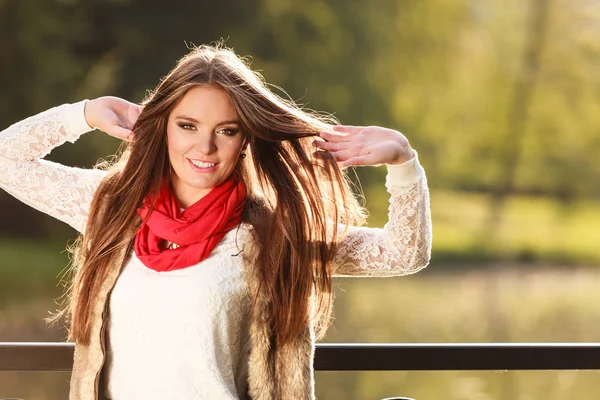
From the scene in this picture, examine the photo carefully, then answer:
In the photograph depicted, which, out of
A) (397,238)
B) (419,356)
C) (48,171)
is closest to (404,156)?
(397,238)

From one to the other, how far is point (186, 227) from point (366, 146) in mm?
407

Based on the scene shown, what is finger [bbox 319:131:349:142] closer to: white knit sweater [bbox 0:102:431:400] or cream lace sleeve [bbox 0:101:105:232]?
white knit sweater [bbox 0:102:431:400]

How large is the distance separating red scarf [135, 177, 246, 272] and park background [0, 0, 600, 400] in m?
10.8

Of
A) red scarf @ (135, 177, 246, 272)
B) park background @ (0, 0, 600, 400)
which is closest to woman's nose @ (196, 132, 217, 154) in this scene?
red scarf @ (135, 177, 246, 272)

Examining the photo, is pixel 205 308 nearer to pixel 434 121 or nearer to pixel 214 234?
pixel 214 234

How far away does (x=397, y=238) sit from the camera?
1.83 meters

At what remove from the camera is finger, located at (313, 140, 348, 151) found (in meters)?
1.79

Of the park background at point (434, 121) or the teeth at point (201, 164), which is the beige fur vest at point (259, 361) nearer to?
the teeth at point (201, 164)

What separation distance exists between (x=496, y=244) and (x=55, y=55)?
850cm

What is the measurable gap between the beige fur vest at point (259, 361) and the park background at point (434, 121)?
1077 cm

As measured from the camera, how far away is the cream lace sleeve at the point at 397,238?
1771 mm

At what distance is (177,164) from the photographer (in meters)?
1.86

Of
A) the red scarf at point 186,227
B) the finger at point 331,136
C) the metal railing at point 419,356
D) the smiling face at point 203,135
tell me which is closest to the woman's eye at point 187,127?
the smiling face at point 203,135

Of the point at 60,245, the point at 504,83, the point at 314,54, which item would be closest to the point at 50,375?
the point at 60,245
